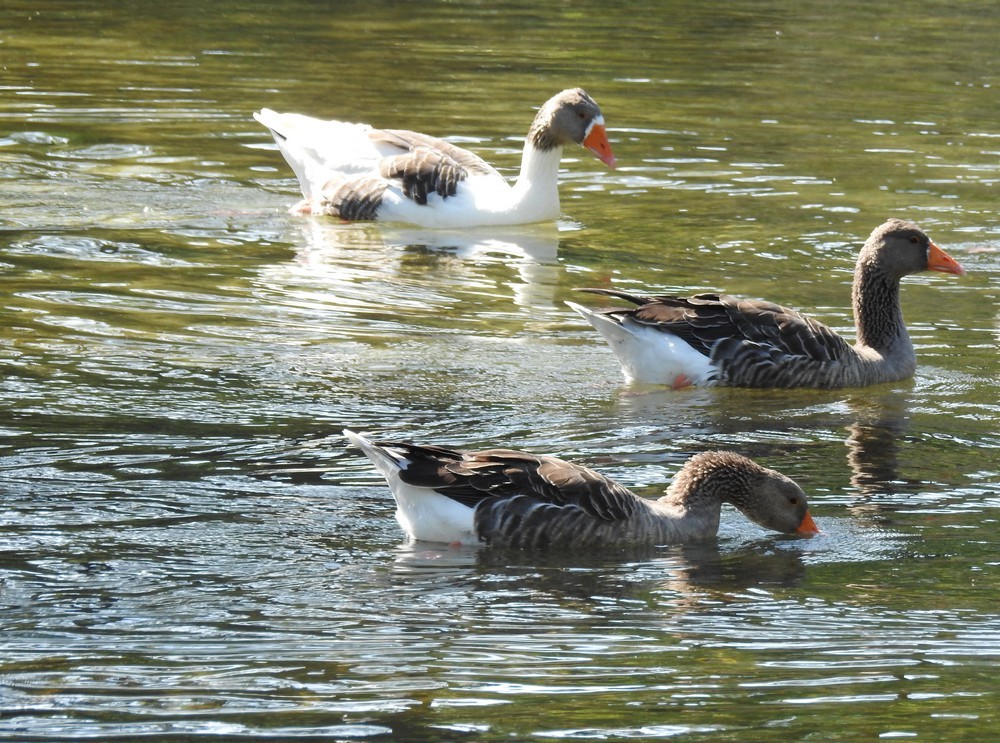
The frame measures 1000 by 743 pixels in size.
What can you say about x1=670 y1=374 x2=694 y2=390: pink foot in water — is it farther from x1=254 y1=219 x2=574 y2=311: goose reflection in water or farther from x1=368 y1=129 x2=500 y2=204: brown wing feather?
x1=368 y1=129 x2=500 y2=204: brown wing feather

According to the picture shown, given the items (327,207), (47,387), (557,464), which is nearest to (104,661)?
(557,464)

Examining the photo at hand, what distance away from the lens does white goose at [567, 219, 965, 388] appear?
1134cm

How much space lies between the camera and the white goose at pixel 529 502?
8281mm

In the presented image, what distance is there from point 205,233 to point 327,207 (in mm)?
1457

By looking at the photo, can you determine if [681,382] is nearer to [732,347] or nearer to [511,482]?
[732,347]

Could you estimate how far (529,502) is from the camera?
27.4 feet

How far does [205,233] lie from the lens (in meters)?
15.1

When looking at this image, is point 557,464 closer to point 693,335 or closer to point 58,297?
point 693,335

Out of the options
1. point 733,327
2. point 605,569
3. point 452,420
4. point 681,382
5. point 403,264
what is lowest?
point 605,569

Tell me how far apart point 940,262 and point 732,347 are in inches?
73.0

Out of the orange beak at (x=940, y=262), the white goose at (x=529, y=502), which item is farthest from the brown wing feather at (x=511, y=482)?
the orange beak at (x=940, y=262)

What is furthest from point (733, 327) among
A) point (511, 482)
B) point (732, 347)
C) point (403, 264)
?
point (403, 264)

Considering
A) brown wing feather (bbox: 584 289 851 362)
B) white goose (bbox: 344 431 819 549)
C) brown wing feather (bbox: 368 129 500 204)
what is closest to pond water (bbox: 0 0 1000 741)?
white goose (bbox: 344 431 819 549)

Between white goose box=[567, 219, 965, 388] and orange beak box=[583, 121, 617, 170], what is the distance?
4.81 metres
